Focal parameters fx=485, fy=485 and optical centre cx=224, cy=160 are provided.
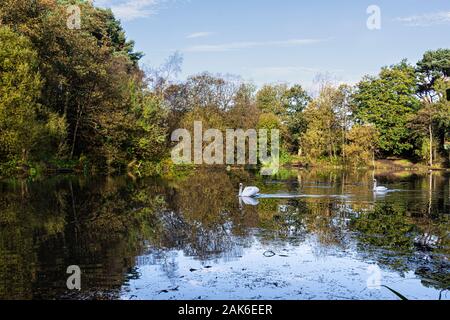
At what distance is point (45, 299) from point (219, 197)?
1261 centimetres

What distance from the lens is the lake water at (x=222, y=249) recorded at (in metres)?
6.36

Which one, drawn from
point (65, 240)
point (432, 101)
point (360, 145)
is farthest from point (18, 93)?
point (432, 101)

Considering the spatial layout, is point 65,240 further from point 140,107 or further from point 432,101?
point 432,101

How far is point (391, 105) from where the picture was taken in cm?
5266

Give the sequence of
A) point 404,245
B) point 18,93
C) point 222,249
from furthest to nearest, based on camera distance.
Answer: point 18,93 → point 404,245 → point 222,249

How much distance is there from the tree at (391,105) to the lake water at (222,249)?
126 feet

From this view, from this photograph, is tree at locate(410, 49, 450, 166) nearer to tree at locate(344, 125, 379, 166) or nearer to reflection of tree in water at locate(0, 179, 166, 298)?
tree at locate(344, 125, 379, 166)

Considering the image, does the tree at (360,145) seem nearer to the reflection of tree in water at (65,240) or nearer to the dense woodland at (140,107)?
the dense woodland at (140,107)

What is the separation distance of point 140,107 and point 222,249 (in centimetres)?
2833

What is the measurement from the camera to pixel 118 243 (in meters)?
9.20

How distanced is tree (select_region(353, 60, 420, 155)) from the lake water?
38.5m

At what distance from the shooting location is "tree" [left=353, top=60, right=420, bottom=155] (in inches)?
2066

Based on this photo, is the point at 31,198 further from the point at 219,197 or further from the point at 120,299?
the point at 120,299

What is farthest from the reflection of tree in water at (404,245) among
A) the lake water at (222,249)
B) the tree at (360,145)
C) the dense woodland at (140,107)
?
Answer: the tree at (360,145)
